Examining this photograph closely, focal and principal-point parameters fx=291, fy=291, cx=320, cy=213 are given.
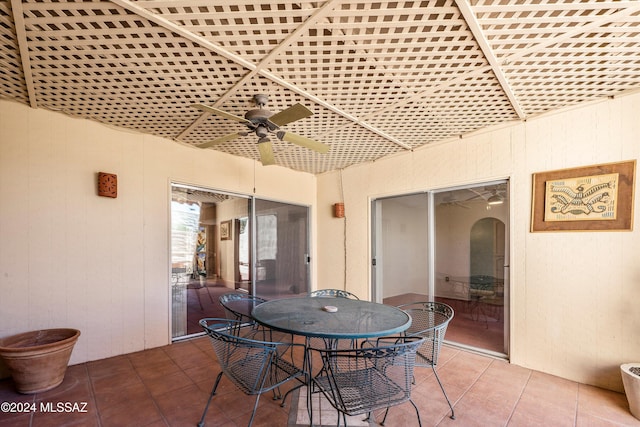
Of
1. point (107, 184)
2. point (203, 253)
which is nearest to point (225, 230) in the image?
point (203, 253)

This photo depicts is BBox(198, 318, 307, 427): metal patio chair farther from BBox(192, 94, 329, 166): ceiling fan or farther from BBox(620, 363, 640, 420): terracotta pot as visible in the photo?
BBox(620, 363, 640, 420): terracotta pot

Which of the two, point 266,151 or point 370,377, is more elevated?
point 266,151

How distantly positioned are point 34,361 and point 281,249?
3.20 meters

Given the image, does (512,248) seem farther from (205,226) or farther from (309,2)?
(205,226)

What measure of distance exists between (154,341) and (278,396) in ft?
6.55

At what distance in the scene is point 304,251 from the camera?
5.44 m

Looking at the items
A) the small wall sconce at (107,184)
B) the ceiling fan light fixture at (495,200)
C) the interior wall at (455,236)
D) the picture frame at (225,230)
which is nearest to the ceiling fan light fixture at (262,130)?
the small wall sconce at (107,184)

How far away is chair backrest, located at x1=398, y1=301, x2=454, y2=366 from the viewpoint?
2240mm

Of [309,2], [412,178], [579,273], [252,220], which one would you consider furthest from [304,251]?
[309,2]

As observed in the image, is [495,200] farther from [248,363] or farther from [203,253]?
[203,253]

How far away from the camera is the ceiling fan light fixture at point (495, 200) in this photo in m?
3.50

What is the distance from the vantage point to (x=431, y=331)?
225 cm

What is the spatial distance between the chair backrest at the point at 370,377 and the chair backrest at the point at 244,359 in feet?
1.21

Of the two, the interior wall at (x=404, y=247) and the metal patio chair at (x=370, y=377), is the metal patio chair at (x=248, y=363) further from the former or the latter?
the interior wall at (x=404, y=247)
